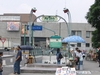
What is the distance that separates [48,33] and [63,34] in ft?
14.6

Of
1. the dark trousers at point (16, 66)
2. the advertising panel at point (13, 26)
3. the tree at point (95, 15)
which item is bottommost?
the dark trousers at point (16, 66)

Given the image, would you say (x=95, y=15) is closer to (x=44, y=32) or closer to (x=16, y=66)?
(x=16, y=66)

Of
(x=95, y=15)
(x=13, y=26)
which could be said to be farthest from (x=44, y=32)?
(x=95, y=15)

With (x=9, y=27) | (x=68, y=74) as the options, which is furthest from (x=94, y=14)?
(x=9, y=27)

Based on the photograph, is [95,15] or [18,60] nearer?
[18,60]

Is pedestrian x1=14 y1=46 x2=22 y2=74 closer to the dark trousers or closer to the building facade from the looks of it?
the dark trousers

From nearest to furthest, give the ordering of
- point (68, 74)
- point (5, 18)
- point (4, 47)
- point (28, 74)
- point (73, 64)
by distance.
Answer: point (68, 74) < point (28, 74) < point (73, 64) < point (4, 47) < point (5, 18)

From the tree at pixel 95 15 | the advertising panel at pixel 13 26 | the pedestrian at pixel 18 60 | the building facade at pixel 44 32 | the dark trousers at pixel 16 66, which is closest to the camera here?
the pedestrian at pixel 18 60

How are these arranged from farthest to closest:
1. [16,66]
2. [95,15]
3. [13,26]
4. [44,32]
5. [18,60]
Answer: [44,32] < [13,26] < [95,15] < [16,66] < [18,60]

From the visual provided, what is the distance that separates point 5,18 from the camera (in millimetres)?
101062

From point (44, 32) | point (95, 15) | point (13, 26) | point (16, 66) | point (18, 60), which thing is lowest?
point (16, 66)

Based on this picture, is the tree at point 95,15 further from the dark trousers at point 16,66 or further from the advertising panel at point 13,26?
the advertising panel at point 13,26

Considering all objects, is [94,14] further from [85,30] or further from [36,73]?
[85,30]

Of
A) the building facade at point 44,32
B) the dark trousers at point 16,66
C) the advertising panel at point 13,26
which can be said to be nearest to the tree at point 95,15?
the dark trousers at point 16,66
